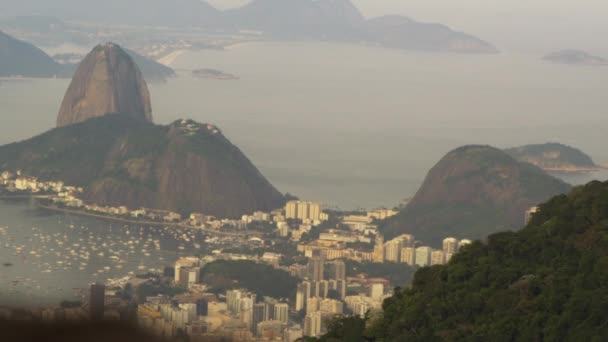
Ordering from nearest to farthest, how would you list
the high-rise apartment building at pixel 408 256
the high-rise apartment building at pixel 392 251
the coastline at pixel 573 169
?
1. the high-rise apartment building at pixel 408 256
2. the high-rise apartment building at pixel 392 251
3. the coastline at pixel 573 169

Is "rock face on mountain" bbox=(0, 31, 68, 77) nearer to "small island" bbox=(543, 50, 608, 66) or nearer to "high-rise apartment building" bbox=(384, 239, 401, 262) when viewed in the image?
"small island" bbox=(543, 50, 608, 66)

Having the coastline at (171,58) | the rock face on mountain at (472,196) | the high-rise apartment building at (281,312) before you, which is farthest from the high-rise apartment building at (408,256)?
the coastline at (171,58)

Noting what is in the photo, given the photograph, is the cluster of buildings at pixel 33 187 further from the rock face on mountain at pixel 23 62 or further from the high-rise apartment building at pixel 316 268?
the rock face on mountain at pixel 23 62

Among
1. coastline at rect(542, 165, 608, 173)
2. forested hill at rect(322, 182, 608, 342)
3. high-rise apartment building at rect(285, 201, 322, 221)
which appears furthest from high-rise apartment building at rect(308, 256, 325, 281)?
coastline at rect(542, 165, 608, 173)

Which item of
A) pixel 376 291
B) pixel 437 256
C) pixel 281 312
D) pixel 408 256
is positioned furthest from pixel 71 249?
pixel 281 312

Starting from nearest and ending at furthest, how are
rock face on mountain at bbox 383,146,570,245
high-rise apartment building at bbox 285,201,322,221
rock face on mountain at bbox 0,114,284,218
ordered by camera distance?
rock face on mountain at bbox 383,146,570,245, high-rise apartment building at bbox 285,201,322,221, rock face on mountain at bbox 0,114,284,218

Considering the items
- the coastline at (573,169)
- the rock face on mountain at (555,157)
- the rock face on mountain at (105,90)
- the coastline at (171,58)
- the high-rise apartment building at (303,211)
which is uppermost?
the coastline at (171,58)

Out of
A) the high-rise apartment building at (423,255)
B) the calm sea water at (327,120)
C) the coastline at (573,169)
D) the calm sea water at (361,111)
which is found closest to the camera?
the high-rise apartment building at (423,255)
